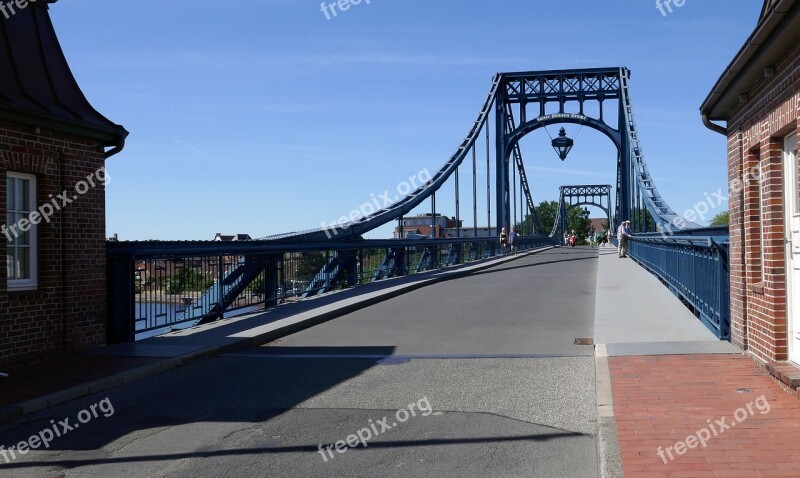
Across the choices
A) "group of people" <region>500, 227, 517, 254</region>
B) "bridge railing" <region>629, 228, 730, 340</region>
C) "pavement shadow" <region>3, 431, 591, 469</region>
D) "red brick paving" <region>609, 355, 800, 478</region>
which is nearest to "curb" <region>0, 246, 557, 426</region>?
"pavement shadow" <region>3, 431, 591, 469</region>

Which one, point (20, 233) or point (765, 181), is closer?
point (765, 181)

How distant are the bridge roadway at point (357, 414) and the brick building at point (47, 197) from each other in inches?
68.4

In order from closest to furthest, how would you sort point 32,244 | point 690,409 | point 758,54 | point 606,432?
point 606,432
point 690,409
point 758,54
point 32,244

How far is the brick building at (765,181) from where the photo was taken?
6.16 metres

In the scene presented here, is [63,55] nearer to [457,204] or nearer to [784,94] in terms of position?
[784,94]

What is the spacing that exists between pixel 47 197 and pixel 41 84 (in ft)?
4.99

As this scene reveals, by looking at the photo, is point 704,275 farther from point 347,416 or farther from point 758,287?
point 347,416

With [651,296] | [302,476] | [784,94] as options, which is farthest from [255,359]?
[651,296]

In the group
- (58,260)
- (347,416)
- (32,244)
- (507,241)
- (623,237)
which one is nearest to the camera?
(347,416)

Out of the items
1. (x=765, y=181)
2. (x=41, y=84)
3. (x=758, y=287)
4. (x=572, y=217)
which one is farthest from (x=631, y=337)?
(x=572, y=217)

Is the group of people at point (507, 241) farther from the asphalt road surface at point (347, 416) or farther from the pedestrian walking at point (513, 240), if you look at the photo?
the asphalt road surface at point (347, 416)

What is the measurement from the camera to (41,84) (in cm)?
976

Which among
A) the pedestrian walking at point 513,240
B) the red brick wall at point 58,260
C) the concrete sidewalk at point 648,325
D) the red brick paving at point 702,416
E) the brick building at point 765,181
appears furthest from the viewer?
the pedestrian walking at point 513,240

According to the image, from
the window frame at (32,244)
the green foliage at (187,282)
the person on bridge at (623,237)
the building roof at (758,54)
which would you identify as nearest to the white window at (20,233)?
the window frame at (32,244)
